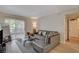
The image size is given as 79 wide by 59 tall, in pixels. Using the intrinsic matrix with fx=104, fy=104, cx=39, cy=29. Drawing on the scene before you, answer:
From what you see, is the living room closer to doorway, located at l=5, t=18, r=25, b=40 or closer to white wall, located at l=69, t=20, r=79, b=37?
doorway, located at l=5, t=18, r=25, b=40

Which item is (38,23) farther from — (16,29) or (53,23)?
(16,29)

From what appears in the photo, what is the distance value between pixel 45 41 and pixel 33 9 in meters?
0.76

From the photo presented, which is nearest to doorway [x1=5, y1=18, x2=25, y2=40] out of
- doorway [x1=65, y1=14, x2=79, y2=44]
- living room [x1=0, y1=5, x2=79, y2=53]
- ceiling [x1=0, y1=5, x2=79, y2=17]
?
living room [x1=0, y1=5, x2=79, y2=53]

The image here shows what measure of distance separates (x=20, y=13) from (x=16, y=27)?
1.07 feet

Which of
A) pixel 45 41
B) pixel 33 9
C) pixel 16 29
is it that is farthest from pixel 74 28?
pixel 16 29

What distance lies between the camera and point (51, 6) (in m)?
2.21

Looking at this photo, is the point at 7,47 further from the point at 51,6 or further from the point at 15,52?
the point at 51,6

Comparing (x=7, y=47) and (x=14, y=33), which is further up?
(x=14, y=33)

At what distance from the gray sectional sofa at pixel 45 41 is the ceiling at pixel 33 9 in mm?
448

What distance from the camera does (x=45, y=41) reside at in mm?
2342

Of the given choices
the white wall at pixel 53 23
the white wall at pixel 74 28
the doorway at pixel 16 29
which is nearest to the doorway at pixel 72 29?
the white wall at pixel 74 28
